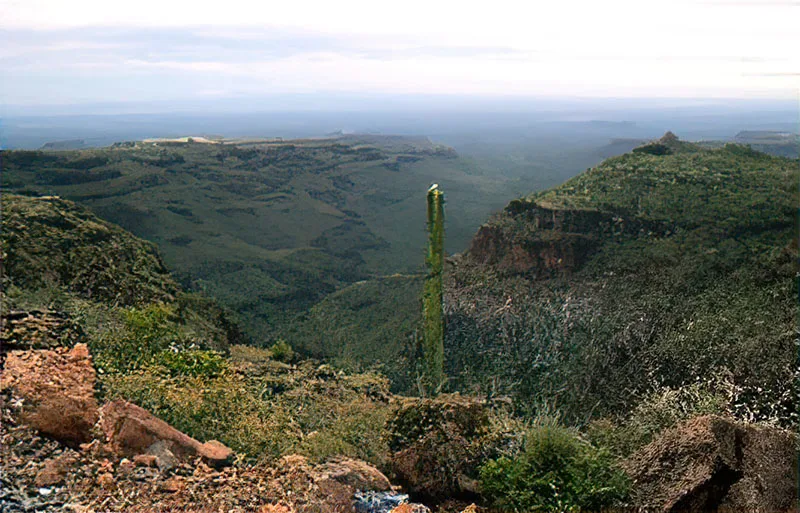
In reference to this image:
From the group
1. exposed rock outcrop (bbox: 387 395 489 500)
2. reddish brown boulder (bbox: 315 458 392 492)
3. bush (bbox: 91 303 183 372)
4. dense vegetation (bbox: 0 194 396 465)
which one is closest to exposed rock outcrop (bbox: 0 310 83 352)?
dense vegetation (bbox: 0 194 396 465)

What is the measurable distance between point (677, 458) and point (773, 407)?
12.8ft

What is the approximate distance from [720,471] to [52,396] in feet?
19.3

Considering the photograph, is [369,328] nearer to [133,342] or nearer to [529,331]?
[529,331]

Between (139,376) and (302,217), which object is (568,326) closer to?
(139,376)

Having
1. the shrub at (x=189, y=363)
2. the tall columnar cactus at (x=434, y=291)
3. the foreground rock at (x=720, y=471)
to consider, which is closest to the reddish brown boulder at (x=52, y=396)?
the shrub at (x=189, y=363)

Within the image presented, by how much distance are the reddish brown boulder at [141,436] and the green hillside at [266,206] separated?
23876 mm

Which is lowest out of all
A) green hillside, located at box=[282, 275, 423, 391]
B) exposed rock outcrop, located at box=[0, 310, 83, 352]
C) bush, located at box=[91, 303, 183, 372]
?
green hillside, located at box=[282, 275, 423, 391]

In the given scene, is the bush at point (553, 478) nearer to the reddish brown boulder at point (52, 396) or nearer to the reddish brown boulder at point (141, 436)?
the reddish brown boulder at point (141, 436)

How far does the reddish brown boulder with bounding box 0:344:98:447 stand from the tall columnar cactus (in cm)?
968

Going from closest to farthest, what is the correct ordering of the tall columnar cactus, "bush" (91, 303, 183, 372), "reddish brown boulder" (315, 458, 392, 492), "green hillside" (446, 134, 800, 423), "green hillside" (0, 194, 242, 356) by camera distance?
"reddish brown boulder" (315, 458, 392, 492) → "bush" (91, 303, 183, 372) → "green hillside" (0, 194, 242, 356) → "green hillside" (446, 134, 800, 423) → the tall columnar cactus

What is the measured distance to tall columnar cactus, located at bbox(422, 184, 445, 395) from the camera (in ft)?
48.9

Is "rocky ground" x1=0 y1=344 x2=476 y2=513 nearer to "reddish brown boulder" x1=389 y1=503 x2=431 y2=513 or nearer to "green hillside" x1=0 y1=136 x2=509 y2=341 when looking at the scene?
"reddish brown boulder" x1=389 y1=503 x2=431 y2=513

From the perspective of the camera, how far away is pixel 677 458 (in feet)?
20.0

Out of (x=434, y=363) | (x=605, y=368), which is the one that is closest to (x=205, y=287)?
(x=434, y=363)
